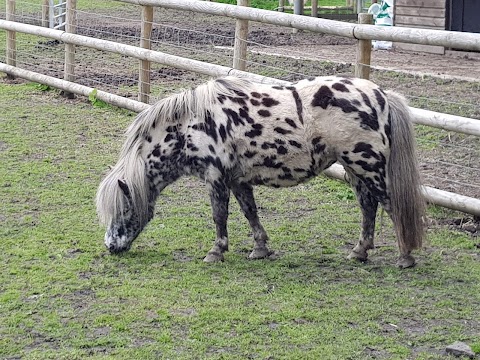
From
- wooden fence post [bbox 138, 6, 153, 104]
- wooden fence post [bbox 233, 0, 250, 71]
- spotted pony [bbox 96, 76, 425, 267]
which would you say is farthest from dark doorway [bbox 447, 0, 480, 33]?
spotted pony [bbox 96, 76, 425, 267]

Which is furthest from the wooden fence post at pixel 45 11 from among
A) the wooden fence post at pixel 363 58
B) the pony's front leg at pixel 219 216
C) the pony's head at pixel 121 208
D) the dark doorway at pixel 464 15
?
the pony's front leg at pixel 219 216

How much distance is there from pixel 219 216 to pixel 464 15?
10.1 metres

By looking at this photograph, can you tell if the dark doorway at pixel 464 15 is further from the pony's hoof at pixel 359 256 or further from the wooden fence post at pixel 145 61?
the pony's hoof at pixel 359 256

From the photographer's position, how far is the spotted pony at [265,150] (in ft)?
18.1

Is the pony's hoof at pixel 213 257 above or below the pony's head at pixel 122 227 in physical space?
below

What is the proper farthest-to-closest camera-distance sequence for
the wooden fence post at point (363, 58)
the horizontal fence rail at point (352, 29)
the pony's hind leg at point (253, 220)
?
the wooden fence post at point (363, 58)
the horizontal fence rail at point (352, 29)
the pony's hind leg at point (253, 220)

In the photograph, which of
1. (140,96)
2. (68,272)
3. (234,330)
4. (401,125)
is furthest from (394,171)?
(140,96)

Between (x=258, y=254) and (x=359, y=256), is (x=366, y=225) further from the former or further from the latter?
(x=258, y=254)

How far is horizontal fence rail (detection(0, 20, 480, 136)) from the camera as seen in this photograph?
6.29 m

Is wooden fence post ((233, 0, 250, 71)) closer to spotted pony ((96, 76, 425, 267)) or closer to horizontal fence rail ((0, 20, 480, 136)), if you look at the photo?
horizontal fence rail ((0, 20, 480, 136))

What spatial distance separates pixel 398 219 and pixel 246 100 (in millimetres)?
1268

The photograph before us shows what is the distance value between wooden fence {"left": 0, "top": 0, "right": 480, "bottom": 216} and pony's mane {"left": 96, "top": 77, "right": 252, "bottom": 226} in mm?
1477

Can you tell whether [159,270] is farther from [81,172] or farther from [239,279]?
[81,172]

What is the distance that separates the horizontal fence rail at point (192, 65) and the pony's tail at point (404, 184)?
874 mm
